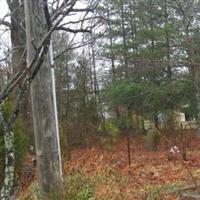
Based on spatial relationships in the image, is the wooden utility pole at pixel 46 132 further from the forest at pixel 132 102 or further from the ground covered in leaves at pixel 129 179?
the forest at pixel 132 102

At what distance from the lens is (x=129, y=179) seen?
23.9 ft

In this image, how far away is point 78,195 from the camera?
15.8 ft

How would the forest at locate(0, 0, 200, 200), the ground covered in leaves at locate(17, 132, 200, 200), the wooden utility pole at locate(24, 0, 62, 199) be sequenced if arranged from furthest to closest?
the forest at locate(0, 0, 200, 200) → the ground covered in leaves at locate(17, 132, 200, 200) → the wooden utility pole at locate(24, 0, 62, 199)

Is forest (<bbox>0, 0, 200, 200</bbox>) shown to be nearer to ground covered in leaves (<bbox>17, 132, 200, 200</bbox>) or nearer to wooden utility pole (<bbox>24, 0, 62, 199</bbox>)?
ground covered in leaves (<bbox>17, 132, 200, 200</bbox>)

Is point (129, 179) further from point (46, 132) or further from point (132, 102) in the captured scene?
point (132, 102)

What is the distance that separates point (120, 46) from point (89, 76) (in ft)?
5.34

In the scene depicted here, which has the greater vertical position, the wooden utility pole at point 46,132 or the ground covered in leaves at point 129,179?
the wooden utility pole at point 46,132

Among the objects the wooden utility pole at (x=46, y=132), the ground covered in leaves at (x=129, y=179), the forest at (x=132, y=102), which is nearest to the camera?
the wooden utility pole at (x=46, y=132)

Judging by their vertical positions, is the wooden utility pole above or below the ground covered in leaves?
above

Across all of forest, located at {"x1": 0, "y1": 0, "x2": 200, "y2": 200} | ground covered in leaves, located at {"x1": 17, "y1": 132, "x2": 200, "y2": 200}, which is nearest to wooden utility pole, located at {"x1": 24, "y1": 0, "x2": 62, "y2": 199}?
ground covered in leaves, located at {"x1": 17, "y1": 132, "x2": 200, "y2": 200}

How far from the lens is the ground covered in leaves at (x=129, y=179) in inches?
203

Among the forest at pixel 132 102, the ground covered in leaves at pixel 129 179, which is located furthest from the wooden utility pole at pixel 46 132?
the forest at pixel 132 102

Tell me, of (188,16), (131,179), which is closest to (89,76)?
(188,16)

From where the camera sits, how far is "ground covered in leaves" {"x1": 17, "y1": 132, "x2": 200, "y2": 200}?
16.9ft
